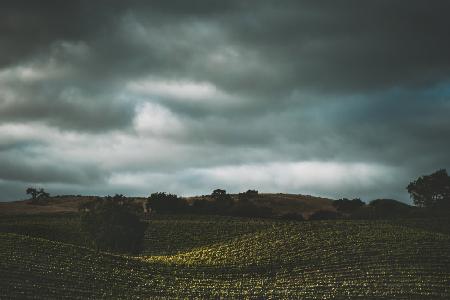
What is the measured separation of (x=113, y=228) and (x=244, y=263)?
2666cm

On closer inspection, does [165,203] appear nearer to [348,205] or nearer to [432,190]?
[348,205]

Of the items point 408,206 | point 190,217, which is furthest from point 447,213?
point 190,217

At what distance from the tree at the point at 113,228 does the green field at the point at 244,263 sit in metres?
3.29

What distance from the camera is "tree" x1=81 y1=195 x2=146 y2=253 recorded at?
101 meters

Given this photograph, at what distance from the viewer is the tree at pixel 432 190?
152m

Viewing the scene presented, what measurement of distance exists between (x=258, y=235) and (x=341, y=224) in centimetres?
1594

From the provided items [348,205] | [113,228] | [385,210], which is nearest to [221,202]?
[348,205]

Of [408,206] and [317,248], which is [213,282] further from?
[408,206]

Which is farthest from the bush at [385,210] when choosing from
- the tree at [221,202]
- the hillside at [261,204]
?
the tree at [221,202]

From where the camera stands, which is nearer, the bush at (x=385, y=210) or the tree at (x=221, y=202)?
the bush at (x=385, y=210)

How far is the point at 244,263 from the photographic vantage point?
84.6 metres

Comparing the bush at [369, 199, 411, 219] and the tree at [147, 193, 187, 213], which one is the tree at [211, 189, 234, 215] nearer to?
the tree at [147, 193, 187, 213]

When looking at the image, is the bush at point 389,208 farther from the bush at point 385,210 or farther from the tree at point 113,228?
the tree at point 113,228

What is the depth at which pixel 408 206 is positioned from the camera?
14562 centimetres
